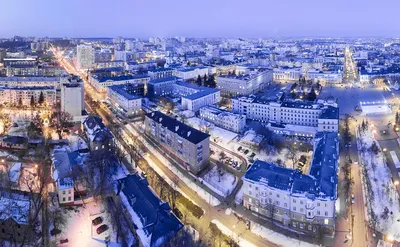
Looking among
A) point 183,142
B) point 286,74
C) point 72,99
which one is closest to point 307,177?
point 183,142

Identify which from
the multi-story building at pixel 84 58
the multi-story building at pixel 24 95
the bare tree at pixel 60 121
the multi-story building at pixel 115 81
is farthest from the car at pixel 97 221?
the multi-story building at pixel 84 58

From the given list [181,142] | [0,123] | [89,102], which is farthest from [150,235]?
[89,102]

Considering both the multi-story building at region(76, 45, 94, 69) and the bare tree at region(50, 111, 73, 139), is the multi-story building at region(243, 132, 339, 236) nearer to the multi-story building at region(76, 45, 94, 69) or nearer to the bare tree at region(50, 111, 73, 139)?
the bare tree at region(50, 111, 73, 139)

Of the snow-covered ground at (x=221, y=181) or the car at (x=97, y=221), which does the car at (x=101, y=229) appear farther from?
the snow-covered ground at (x=221, y=181)

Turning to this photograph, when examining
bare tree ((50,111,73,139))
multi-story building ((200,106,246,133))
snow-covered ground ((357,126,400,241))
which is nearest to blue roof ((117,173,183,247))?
snow-covered ground ((357,126,400,241))

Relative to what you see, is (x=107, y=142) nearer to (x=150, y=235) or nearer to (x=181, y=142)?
(x=181, y=142)
